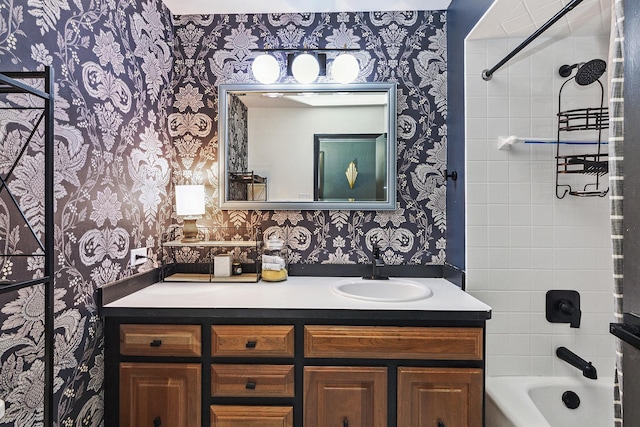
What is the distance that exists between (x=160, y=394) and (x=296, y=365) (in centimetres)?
56

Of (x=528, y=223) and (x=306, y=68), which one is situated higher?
(x=306, y=68)

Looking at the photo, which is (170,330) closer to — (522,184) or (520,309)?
(520,309)

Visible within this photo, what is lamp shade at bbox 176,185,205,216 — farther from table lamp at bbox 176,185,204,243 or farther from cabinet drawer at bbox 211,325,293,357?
cabinet drawer at bbox 211,325,293,357

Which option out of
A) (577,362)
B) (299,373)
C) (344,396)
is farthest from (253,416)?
(577,362)

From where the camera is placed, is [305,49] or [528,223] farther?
[305,49]

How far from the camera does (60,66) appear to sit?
1.16 metres

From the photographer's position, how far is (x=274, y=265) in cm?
179

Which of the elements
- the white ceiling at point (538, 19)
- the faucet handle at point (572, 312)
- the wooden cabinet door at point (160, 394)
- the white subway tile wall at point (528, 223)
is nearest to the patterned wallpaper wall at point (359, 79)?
the white subway tile wall at point (528, 223)

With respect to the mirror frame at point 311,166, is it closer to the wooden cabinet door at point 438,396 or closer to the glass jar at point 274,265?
the glass jar at point 274,265

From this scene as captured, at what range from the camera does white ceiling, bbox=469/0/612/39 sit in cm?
137

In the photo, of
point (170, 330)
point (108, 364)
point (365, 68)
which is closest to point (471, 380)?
point (170, 330)

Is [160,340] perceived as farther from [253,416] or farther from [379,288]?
[379,288]

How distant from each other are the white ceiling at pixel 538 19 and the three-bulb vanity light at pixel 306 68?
614 mm

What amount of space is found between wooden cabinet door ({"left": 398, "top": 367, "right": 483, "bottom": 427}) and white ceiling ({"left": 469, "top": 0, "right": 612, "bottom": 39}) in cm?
150
